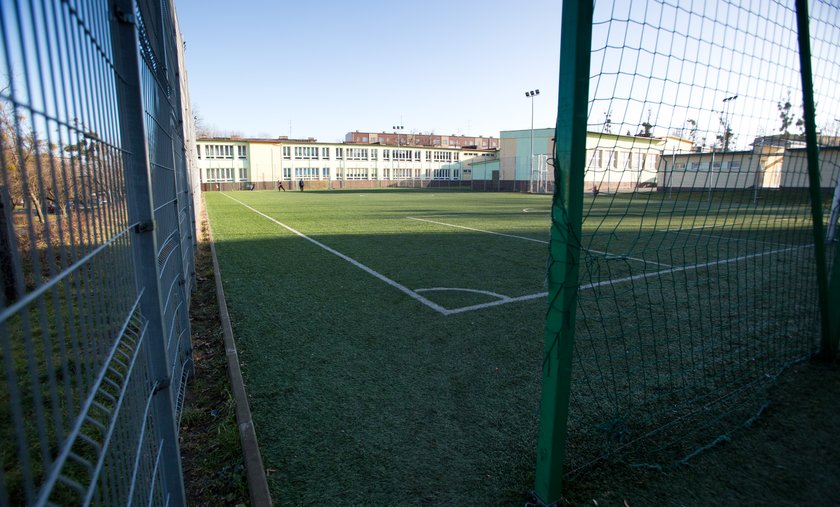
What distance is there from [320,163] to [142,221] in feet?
216

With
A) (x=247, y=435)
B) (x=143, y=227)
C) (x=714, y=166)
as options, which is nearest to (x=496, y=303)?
(x=714, y=166)

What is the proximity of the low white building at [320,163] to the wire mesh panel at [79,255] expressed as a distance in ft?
183

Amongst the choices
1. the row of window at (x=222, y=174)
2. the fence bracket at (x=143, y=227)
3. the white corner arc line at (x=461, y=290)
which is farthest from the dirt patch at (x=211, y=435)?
the row of window at (x=222, y=174)

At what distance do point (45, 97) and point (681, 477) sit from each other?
3169 mm

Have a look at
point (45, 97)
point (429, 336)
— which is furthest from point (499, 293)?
point (45, 97)

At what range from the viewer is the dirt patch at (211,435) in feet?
8.46

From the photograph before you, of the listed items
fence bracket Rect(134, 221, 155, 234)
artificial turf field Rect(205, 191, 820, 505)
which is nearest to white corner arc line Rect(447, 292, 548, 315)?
artificial turf field Rect(205, 191, 820, 505)

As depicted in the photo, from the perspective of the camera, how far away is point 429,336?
4801 mm

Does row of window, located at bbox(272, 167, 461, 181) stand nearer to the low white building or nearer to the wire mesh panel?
the low white building

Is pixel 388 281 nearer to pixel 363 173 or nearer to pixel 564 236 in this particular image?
pixel 564 236

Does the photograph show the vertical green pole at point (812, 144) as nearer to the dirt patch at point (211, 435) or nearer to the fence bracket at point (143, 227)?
the fence bracket at point (143, 227)

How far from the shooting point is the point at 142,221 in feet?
6.37

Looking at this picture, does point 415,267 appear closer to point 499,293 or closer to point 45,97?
point 499,293

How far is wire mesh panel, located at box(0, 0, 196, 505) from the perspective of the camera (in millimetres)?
782
